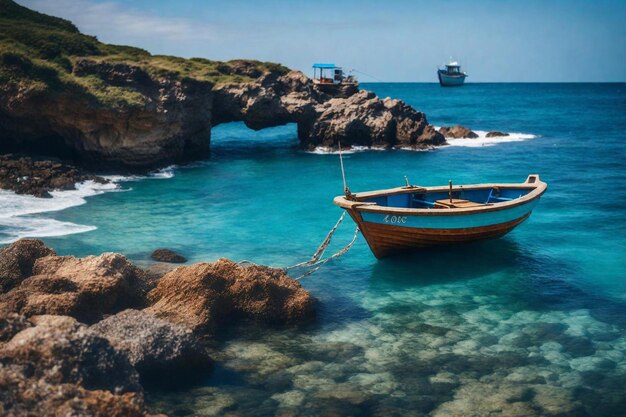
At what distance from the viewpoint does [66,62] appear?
3641cm

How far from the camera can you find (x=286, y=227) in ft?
80.0

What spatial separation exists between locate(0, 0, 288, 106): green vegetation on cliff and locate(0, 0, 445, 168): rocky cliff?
72 mm

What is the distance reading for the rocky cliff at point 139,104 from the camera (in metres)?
33.6

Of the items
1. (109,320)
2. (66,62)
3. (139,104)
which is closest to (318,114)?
(139,104)

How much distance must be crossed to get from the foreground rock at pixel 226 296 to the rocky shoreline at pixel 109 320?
0.02m

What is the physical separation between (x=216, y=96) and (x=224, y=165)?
6.45 m

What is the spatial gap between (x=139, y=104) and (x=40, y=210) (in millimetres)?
11068

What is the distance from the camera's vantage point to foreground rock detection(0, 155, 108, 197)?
95.3ft

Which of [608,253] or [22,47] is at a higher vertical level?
[22,47]

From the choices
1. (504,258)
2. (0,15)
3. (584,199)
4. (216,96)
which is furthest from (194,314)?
(0,15)

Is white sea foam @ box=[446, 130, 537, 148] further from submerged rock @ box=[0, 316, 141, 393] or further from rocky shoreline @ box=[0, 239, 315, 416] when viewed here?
submerged rock @ box=[0, 316, 141, 393]

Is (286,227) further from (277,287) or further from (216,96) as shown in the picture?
(216,96)

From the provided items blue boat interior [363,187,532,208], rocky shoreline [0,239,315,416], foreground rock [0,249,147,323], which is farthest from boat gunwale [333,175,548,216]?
foreground rock [0,249,147,323]

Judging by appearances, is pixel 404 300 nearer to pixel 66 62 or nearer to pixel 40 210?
pixel 40 210
